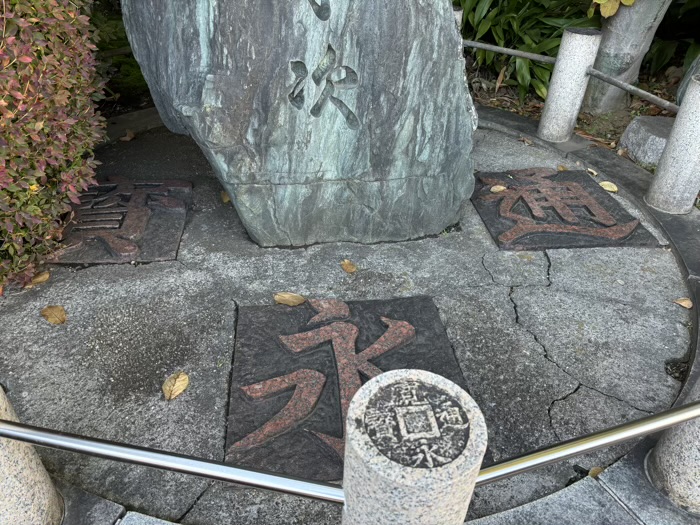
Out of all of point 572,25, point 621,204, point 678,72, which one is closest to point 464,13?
point 572,25

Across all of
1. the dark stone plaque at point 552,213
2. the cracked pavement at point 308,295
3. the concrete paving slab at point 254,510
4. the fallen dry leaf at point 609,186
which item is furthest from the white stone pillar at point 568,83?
the concrete paving slab at point 254,510

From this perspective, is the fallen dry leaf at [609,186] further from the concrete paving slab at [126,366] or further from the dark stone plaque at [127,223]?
the dark stone plaque at [127,223]

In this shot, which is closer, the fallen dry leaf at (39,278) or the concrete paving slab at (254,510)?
the concrete paving slab at (254,510)

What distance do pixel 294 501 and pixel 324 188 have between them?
5.78ft

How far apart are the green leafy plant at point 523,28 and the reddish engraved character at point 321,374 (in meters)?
3.71

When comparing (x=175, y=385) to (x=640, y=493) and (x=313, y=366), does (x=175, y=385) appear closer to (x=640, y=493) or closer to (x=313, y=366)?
(x=313, y=366)

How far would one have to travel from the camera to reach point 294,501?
2.02m

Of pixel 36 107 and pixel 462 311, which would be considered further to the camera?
pixel 462 311

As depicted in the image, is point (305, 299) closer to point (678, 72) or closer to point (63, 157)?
point (63, 157)

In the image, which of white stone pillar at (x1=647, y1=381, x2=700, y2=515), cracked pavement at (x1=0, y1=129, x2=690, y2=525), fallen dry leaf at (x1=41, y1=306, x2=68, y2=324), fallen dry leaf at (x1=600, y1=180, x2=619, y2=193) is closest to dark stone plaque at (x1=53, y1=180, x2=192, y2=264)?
cracked pavement at (x1=0, y1=129, x2=690, y2=525)

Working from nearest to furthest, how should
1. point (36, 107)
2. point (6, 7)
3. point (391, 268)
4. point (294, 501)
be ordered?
point (294, 501) < point (6, 7) < point (36, 107) < point (391, 268)

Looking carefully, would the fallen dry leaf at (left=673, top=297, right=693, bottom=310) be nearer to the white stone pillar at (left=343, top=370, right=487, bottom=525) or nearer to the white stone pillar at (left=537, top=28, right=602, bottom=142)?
A: the white stone pillar at (left=537, top=28, right=602, bottom=142)

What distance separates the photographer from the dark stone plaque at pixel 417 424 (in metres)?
1.19

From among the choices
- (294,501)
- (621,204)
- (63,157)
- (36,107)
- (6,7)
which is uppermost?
(6,7)
